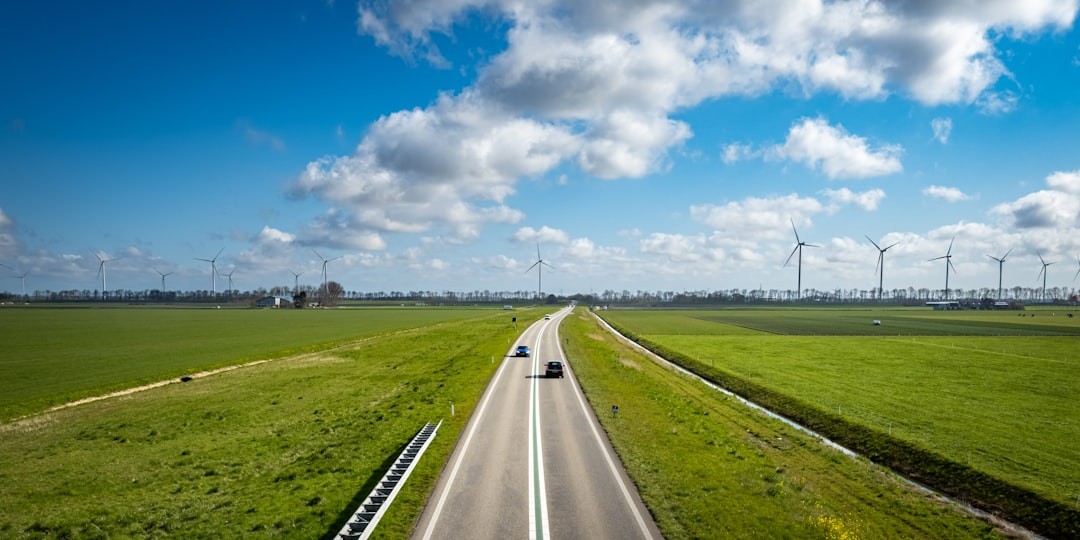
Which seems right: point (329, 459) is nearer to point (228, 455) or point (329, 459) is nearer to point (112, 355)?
point (228, 455)

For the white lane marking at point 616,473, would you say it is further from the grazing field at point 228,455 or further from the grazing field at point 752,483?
the grazing field at point 228,455

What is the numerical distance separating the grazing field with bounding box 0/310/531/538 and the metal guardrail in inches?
18.2

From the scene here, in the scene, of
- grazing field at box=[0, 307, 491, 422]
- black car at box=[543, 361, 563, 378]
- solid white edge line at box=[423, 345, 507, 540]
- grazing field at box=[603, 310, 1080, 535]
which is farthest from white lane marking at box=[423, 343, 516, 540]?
grazing field at box=[0, 307, 491, 422]

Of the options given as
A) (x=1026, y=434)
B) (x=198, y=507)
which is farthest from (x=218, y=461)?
(x=1026, y=434)

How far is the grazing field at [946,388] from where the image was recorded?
92.4 feet

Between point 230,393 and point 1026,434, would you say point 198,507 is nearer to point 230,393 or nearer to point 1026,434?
point 230,393

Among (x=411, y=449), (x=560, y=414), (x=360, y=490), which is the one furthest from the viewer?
(x=560, y=414)

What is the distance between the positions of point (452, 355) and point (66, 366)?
40.2 metres

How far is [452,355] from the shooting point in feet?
222

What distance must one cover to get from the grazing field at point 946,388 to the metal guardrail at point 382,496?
86.6 ft

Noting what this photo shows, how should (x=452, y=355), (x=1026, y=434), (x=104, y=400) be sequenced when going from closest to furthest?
(x=1026, y=434), (x=104, y=400), (x=452, y=355)

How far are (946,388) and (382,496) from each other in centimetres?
4920

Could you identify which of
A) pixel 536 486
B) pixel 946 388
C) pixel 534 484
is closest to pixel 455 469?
pixel 534 484

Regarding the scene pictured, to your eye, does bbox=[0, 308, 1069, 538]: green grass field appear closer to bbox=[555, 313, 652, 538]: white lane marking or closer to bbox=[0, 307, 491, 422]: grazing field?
bbox=[0, 307, 491, 422]: grazing field
